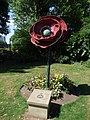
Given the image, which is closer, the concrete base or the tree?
the concrete base

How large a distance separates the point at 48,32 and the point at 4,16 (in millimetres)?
16159

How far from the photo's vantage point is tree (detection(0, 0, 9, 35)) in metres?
24.1

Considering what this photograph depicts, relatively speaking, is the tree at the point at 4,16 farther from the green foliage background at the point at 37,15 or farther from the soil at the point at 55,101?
the soil at the point at 55,101

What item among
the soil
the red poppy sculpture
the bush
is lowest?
the soil

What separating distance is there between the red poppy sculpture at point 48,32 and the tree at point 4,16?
15009 mm

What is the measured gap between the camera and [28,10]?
2275 cm

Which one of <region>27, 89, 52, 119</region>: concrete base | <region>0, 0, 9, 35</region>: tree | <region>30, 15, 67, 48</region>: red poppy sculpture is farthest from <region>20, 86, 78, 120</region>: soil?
<region>0, 0, 9, 35</region>: tree

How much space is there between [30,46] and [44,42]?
13814mm

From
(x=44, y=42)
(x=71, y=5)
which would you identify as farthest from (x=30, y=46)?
(x=44, y=42)

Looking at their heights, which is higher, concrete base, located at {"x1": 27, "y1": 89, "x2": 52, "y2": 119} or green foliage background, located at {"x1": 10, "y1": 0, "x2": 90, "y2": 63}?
green foliage background, located at {"x1": 10, "y1": 0, "x2": 90, "y2": 63}

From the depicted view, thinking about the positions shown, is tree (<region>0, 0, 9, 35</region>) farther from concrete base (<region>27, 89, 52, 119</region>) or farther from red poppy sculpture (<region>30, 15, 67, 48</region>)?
concrete base (<region>27, 89, 52, 119</region>)

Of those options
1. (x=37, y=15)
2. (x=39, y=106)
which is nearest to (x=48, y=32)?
(x=39, y=106)

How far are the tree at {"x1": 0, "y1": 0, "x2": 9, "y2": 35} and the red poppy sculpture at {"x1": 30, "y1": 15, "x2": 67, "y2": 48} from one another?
15.0 metres

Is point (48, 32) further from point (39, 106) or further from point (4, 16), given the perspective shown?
point (4, 16)
